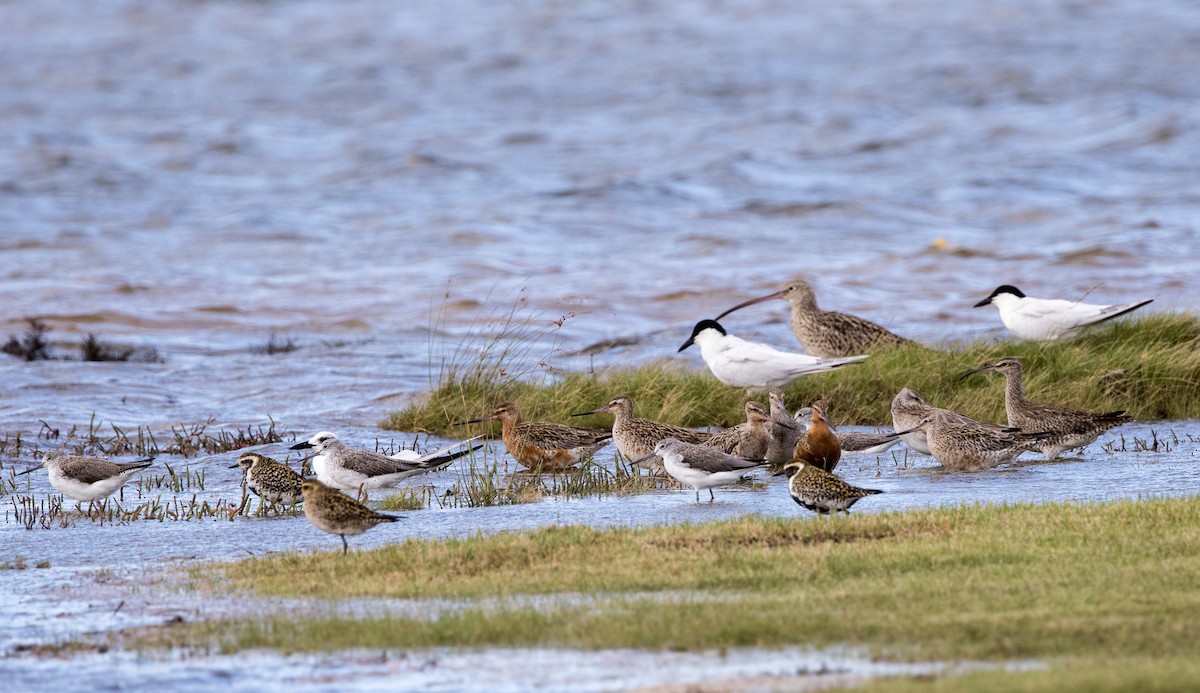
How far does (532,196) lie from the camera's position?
46.3m

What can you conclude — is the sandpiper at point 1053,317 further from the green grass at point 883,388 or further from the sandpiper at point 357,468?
the sandpiper at point 357,468

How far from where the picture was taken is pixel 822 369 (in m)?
15.6

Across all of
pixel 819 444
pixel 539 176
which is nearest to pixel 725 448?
pixel 819 444

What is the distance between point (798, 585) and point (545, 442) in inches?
232

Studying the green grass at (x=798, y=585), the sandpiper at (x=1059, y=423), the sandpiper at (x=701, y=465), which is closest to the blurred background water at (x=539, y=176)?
the sandpiper at (x=701, y=465)

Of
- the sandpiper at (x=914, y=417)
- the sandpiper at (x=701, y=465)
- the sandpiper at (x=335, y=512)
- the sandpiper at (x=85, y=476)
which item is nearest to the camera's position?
the sandpiper at (x=335, y=512)

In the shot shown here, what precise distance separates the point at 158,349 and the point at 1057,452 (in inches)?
600

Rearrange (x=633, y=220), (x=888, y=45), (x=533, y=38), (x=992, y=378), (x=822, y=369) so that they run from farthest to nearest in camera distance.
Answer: (x=533, y=38)
(x=888, y=45)
(x=633, y=220)
(x=992, y=378)
(x=822, y=369)

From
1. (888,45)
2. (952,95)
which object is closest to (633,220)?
(952,95)

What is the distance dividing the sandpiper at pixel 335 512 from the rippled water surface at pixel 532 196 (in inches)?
21.7

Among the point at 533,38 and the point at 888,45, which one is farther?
the point at 533,38

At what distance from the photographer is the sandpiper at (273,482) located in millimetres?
12312

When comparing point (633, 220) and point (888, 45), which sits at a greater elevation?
point (888, 45)

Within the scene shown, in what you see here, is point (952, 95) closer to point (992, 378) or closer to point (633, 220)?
point (633, 220)
